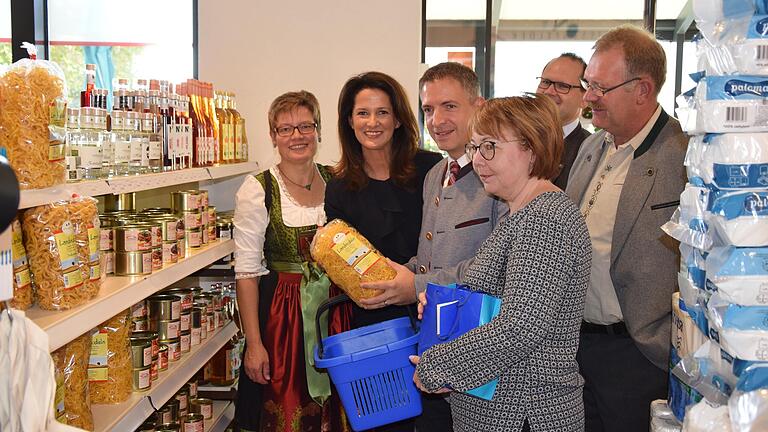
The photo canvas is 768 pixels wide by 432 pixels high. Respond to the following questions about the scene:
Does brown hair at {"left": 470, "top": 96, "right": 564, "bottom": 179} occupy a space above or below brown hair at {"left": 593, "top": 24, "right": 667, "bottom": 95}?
below

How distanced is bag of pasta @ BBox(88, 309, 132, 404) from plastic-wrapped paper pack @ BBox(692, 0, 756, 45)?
231 centimetres

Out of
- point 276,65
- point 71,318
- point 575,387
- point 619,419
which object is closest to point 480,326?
point 575,387

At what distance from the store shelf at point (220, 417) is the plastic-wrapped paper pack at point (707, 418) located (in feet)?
10.1

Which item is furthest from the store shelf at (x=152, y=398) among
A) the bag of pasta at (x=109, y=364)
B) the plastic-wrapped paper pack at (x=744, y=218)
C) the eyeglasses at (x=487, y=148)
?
the plastic-wrapped paper pack at (x=744, y=218)

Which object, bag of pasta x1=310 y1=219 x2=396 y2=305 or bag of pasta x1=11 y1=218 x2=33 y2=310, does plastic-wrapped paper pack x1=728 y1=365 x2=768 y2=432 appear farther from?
bag of pasta x1=11 y1=218 x2=33 y2=310

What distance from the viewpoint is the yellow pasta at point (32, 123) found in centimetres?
212

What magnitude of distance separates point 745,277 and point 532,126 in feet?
2.25

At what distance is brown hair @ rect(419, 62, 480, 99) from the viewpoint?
9.38 ft

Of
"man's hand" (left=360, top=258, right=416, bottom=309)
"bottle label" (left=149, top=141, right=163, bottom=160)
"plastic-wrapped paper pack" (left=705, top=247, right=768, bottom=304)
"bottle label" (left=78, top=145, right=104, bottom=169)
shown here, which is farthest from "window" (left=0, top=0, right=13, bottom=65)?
"plastic-wrapped paper pack" (left=705, top=247, right=768, bottom=304)

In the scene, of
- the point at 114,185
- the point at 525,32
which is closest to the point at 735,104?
the point at 114,185

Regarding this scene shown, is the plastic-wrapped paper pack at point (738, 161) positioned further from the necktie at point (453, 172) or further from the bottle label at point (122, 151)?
the bottle label at point (122, 151)

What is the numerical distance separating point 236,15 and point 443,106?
317 cm

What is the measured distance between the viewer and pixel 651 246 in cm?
257

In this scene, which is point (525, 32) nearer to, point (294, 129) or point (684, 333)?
point (294, 129)
